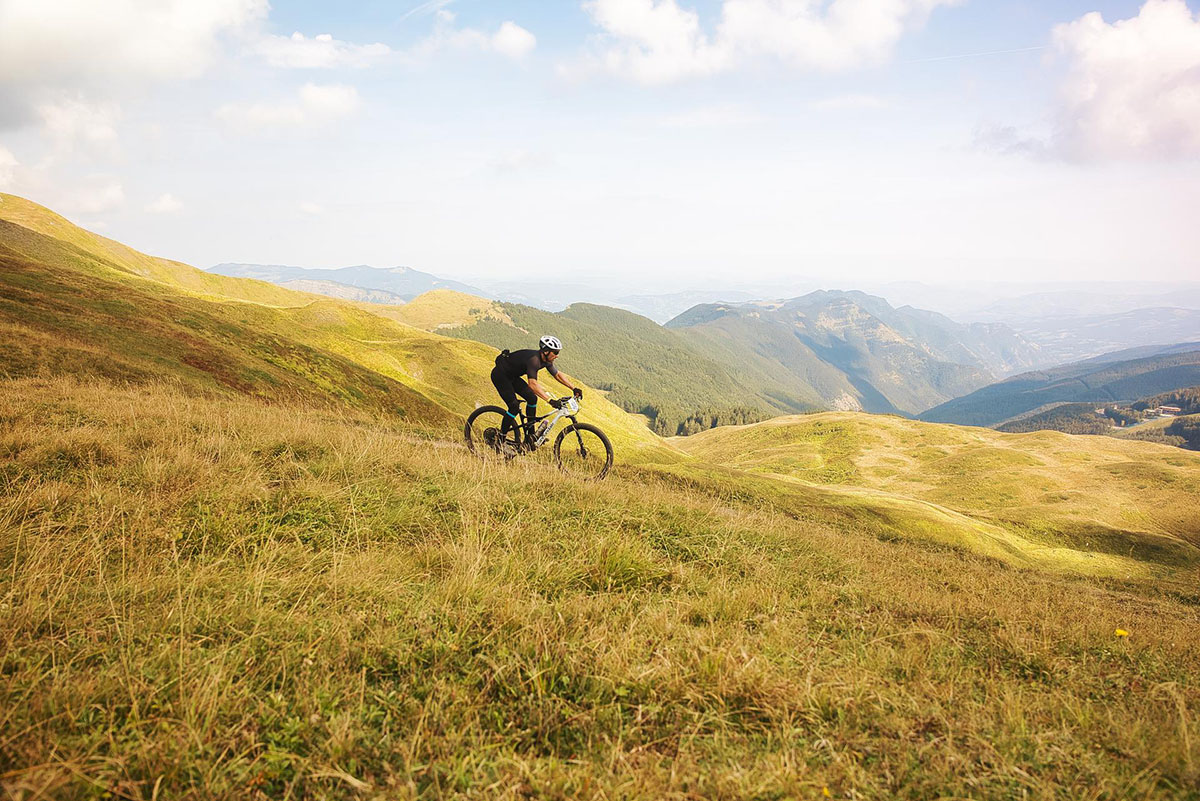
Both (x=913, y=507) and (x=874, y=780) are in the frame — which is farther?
(x=913, y=507)

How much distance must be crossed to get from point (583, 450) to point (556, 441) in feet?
2.81

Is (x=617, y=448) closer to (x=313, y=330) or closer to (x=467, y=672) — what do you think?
(x=313, y=330)

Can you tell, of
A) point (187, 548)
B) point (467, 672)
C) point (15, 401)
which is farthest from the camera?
point (15, 401)

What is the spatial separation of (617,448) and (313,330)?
4944 centimetres

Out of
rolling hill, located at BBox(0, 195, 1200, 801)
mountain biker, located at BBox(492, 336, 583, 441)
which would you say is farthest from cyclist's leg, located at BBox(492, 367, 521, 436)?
rolling hill, located at BBox(0, 195, 1200, 801)

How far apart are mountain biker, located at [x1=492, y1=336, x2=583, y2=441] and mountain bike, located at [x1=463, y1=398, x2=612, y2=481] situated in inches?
5.3

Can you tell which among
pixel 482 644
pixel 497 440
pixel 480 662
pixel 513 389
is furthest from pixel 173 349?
pixel 480 662

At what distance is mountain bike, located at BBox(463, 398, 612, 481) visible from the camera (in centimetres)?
1338

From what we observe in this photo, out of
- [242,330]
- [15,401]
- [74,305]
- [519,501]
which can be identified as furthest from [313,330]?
[519,501]

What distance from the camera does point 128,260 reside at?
149 meters

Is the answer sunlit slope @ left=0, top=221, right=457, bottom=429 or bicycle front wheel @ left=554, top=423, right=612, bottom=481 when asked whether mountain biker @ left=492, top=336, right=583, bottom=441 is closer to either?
bicycle front wheel @ left=554, top=423, right=612, bottom=481

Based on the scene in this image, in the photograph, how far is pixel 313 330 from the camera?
265 ft

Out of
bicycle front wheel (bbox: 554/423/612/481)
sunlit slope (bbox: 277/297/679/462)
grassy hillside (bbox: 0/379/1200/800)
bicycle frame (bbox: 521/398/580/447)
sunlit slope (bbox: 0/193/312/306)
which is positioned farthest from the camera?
sunlit slope (bbox: 0/193/312/306)

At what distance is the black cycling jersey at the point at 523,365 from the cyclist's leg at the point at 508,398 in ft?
0.62
